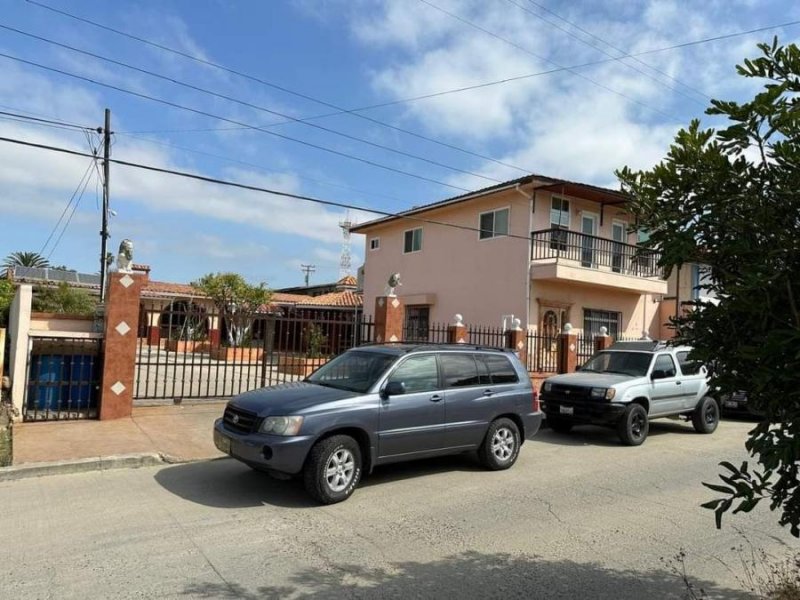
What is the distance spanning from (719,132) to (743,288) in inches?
35.2

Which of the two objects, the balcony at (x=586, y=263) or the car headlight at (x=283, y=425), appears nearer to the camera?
the car headlight at (x=283, y=425)

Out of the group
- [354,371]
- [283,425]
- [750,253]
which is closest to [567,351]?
[354,371]

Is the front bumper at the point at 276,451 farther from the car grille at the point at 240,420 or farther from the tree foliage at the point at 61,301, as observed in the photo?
the tree foliage at the point at 61,301

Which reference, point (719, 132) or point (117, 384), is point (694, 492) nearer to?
point (719, 132)

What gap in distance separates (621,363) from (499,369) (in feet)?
15.6

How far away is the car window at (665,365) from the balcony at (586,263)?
8.16 meters

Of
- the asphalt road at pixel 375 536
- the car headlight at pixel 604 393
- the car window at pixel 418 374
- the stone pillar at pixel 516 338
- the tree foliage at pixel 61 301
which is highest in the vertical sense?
the tree foliage at pixel 61 301

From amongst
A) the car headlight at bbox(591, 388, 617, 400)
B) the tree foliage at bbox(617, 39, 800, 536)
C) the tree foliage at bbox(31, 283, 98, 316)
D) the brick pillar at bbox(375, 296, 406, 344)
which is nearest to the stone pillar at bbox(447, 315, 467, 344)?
the brick pillar at bbox(375, 296, 406, 344)

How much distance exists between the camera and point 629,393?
11.2 metres

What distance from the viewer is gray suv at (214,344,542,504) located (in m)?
6.55

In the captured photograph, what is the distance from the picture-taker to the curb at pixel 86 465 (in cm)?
732

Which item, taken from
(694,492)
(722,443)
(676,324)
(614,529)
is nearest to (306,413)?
(614,529)

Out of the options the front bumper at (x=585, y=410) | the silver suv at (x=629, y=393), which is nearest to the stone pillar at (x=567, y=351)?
the silver suv at (x=629, y=393)

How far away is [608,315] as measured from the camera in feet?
79.5
